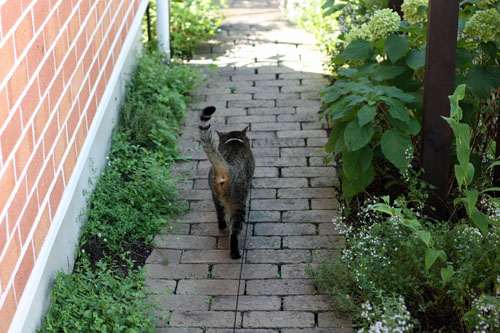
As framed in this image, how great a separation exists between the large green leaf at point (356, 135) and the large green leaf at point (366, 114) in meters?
0.10

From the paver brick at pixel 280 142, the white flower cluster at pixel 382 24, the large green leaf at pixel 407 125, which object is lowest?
the paver brick at pixel 280 142

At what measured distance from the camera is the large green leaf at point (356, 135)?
474cm

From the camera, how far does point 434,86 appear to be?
15.5ft

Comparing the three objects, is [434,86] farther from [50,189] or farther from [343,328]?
[50,189]

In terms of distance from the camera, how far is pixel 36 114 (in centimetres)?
387

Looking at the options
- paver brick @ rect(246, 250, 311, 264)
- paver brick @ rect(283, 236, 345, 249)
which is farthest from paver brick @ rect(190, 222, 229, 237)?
paver brick @ rect(283, 236, 345, 249)

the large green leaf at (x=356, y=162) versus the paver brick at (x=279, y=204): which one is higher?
the large green leaf at (x=356, y=162)

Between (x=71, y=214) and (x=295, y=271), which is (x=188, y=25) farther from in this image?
(x=295, y=271)

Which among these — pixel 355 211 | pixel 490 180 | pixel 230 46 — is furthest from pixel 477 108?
pixel 230 46

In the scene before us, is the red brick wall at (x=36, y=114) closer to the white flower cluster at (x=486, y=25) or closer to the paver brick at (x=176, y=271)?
the paver brick at (x=176, y=271)

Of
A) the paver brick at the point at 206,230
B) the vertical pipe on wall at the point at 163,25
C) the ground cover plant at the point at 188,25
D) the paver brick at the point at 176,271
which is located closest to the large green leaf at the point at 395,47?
the paver brick at the point at 206,230

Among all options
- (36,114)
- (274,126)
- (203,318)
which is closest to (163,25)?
(274,126)

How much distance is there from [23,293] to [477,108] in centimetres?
336

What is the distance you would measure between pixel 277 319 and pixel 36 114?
1869mm
